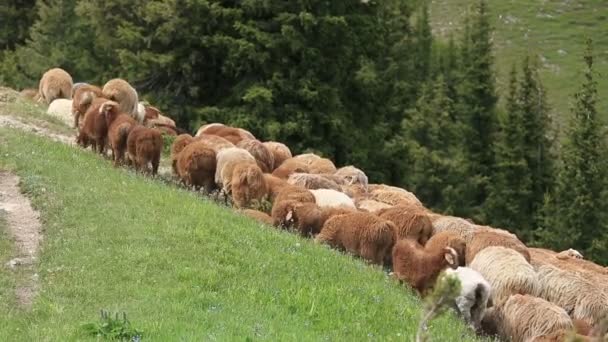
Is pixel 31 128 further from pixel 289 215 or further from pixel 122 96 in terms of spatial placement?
pixel 289 215

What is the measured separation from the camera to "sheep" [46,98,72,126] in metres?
23.6

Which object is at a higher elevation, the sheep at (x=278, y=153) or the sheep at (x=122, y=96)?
the sheep at (x=122, y=96)

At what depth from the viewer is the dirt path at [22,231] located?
966 centimetres

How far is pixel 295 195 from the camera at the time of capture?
15.7 m

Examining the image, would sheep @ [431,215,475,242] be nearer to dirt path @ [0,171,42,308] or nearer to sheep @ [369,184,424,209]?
sheep @ [369,184,424,209]

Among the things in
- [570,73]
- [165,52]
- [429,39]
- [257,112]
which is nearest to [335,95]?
[257,112]

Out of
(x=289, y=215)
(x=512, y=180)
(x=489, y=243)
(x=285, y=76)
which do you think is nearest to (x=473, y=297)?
(x=489, y=243)

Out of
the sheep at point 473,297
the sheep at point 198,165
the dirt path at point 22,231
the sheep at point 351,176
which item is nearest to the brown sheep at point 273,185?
the sheep at point 198,165

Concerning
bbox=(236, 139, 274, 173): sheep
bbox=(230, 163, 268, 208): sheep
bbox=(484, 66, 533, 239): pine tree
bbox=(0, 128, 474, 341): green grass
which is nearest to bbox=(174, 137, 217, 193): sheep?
bbox=(230, 163, 268, 208): sheep

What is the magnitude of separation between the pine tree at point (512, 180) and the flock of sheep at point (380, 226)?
31.1 metres

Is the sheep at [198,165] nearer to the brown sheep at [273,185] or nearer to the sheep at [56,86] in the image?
the brown sheep at [273,185]

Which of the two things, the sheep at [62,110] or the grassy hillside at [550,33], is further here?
the grassy hillside at [550,33]

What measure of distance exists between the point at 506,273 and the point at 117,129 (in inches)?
339

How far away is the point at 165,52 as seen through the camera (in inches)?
1271
